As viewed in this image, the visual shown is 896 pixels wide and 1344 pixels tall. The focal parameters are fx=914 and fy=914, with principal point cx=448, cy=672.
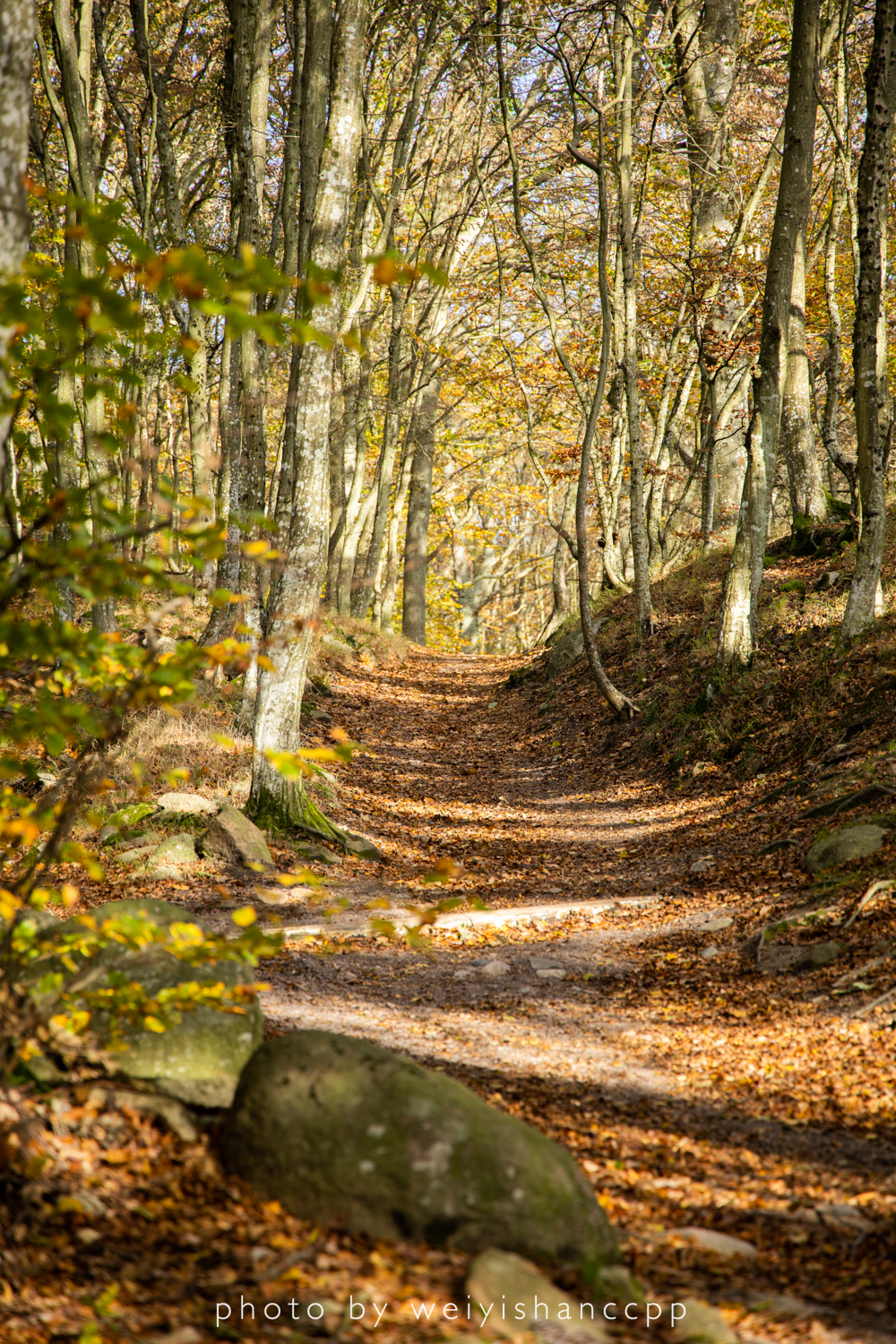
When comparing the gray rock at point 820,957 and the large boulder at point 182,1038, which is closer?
the large boulder at point 182,1038

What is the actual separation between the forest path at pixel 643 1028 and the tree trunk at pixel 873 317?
2.84 m

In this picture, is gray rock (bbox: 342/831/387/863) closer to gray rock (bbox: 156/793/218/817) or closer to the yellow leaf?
gray rock (bbox: 156/793/218/817)

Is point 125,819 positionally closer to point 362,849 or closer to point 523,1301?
point 362,849

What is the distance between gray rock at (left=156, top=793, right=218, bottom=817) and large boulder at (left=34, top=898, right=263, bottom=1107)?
14.9 feet

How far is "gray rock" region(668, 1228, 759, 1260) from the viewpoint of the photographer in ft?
10.0

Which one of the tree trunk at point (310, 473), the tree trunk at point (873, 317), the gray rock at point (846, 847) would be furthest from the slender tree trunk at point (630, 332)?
the gray rock at point (846, 847)

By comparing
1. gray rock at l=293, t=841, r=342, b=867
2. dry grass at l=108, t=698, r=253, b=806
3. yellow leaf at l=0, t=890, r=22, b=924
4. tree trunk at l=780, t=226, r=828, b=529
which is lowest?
gray rock at l=293, t=841, r=342, b=867

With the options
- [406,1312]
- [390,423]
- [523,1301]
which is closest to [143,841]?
[406,1312]

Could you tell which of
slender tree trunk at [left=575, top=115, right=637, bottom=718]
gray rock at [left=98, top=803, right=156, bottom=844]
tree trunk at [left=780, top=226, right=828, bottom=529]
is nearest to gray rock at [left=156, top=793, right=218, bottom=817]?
gray rock at [left=98, top=803, right=156, bottom=844]

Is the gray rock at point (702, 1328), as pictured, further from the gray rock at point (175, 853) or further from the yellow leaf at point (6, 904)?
the gray rock at point (175, 853)

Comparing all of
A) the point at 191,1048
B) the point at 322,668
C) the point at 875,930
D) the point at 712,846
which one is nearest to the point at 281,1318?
the point at 191,1048

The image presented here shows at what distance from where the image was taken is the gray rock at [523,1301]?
2.48 m

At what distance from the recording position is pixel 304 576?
8.52 metres

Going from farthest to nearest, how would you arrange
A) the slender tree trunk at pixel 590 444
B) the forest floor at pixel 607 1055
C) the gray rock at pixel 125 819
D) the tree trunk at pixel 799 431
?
the tree trunk at pixel 799 431, the slender tree trunk at pixel 590 444, the gray rock at pixel 125 819, the forest floor at pixel 607 1055
